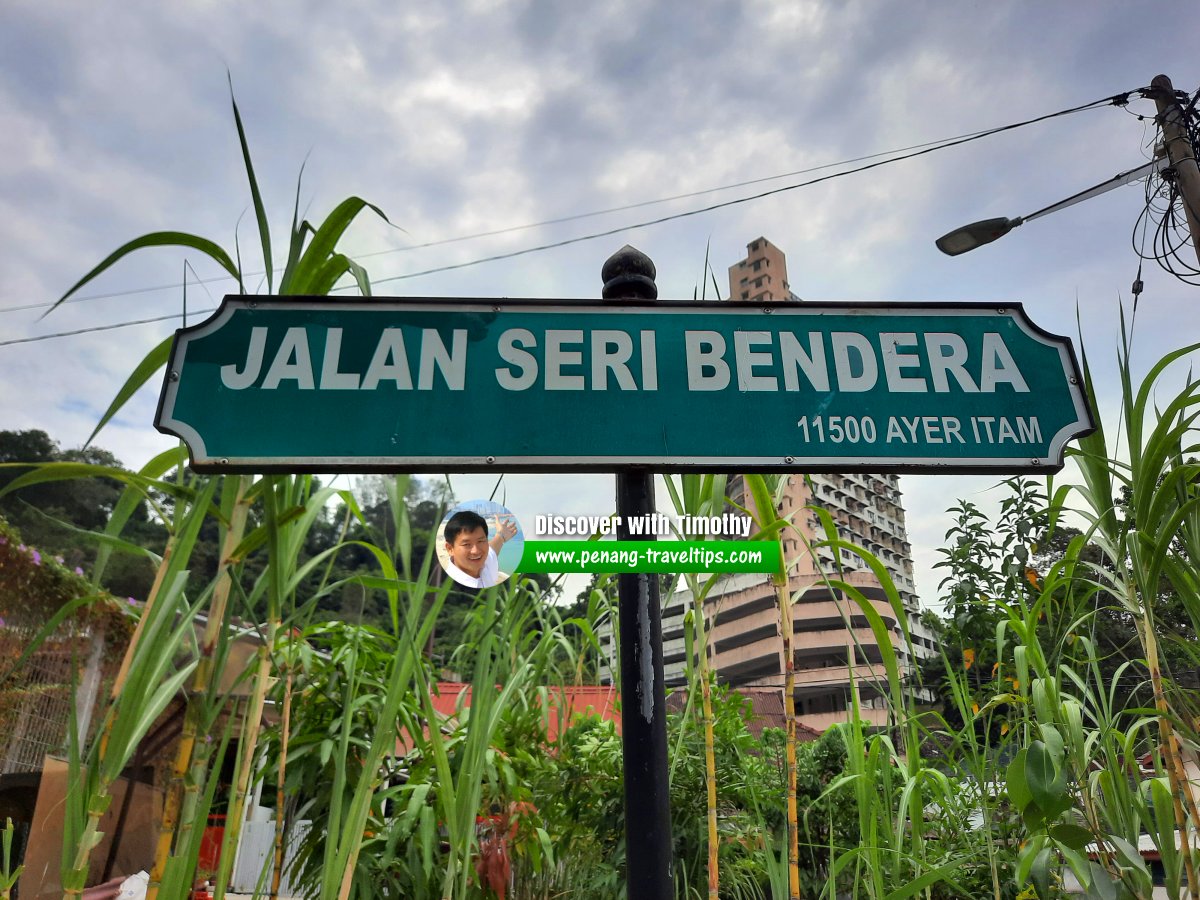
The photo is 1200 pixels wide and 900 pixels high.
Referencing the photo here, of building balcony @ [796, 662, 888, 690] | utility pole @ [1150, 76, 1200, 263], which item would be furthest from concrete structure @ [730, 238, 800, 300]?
utility pole @ [1150, 76, 1200, 263]

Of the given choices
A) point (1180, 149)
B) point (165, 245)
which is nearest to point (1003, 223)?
point (1180, 149)

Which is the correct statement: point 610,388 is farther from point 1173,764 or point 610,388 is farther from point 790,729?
point 1173,764

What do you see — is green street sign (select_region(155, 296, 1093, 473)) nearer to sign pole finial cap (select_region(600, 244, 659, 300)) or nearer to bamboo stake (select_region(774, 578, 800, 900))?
sign pole finial cap (select_region(600, 244, 659, 300))

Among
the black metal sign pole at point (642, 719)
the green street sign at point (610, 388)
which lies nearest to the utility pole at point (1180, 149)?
→ the green street sign at point (610, 388)

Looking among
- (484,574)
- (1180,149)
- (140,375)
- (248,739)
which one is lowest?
(248,739)

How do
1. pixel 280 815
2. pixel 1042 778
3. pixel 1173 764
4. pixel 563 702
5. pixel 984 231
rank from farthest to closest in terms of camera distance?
pixel 984 231, pixel 563 702, pixel 280 815, pixel 1173 764, pixel 1042 778

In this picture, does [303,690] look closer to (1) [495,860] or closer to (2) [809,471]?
(1) [495,860]

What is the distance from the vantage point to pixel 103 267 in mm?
917

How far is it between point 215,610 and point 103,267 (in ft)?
1.46

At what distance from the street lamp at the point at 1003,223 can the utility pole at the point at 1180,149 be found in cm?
8

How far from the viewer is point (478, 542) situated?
1188 millimetres

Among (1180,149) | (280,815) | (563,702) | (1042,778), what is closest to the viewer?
(1042,778)

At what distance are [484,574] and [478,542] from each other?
7cm

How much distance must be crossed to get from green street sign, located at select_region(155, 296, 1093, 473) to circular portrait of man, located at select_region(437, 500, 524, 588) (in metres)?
0.20
